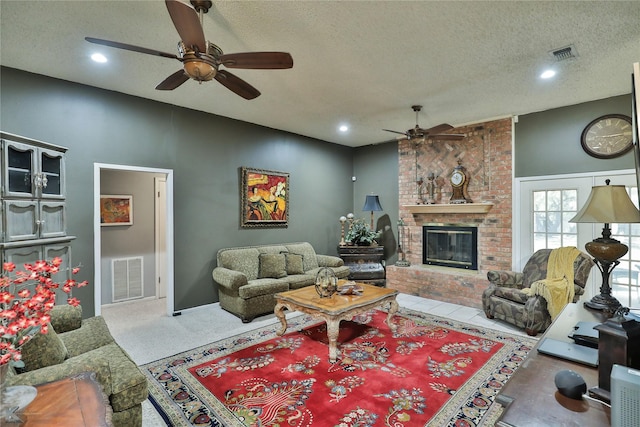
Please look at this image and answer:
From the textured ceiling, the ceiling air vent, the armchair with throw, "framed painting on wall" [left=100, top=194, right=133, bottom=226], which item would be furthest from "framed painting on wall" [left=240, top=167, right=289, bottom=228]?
the ceiling air vent

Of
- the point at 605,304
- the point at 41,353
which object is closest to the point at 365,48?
the point at 605,304

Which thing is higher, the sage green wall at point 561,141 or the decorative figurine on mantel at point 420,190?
the sage green wall at point 561,141

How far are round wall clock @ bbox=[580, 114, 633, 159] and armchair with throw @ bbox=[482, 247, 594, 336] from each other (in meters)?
1.43

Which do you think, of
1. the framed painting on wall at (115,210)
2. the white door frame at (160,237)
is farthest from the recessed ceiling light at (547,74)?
the framed painting on wall at (115,210)

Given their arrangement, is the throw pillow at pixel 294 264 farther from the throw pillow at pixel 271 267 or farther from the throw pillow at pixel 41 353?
the throw pillow at pixel 41 353

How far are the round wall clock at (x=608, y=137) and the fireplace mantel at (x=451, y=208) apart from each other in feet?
4.69

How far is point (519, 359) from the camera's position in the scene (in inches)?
116

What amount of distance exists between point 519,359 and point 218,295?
153 inches

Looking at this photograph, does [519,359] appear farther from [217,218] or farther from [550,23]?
[217,218]

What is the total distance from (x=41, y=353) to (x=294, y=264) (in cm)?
345

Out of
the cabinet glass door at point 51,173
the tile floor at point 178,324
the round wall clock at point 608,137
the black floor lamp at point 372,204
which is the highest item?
the round wall clock at point 608,137

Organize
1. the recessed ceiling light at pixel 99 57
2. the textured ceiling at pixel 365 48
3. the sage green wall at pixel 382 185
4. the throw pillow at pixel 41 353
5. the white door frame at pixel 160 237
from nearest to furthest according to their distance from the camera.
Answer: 1. the throw pillow at pixel 41 353
2. the textured ceiling at pixel 365 48
3. the recessed ceiling light at pixel 99 57
4. the white door frame at pixel 160 237
5. the sage green wall at pixel 382 185

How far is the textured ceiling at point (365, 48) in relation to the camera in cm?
230

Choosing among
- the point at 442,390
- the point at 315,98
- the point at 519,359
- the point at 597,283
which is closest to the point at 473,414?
the point at 442,390
